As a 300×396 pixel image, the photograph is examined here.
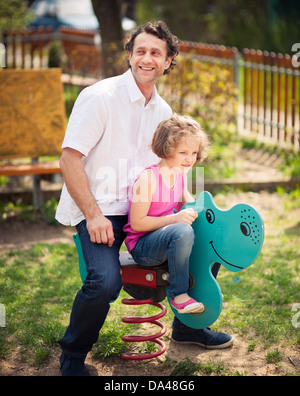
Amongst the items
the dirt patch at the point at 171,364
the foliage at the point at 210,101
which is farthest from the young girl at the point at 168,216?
the foliage at the point at 210,101

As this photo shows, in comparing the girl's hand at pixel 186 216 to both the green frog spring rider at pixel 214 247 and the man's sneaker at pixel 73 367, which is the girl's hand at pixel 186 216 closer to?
the green frog spring rider at pixel 214 247

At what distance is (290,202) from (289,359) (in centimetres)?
305

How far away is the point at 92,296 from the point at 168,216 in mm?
560

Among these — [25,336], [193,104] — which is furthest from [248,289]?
[193,104]

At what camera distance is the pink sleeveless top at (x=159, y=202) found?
9.37 feet

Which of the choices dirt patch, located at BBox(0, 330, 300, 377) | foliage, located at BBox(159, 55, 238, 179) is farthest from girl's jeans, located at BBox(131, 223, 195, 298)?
foliage, located at BBox(159, 55, 238, 179)

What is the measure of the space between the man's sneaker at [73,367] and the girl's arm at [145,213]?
0.75 meters

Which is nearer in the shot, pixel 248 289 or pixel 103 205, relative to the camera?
pixel 103 205

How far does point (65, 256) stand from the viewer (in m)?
4.64

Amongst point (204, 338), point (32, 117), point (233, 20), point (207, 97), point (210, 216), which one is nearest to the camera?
point (210, 216)

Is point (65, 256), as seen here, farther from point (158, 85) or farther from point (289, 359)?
point (158, 85)

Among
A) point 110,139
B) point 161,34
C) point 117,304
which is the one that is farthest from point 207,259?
point 161,34

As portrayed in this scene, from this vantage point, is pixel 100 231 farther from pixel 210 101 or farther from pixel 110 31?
pixel 110 31

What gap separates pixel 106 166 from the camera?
9.77 ft
